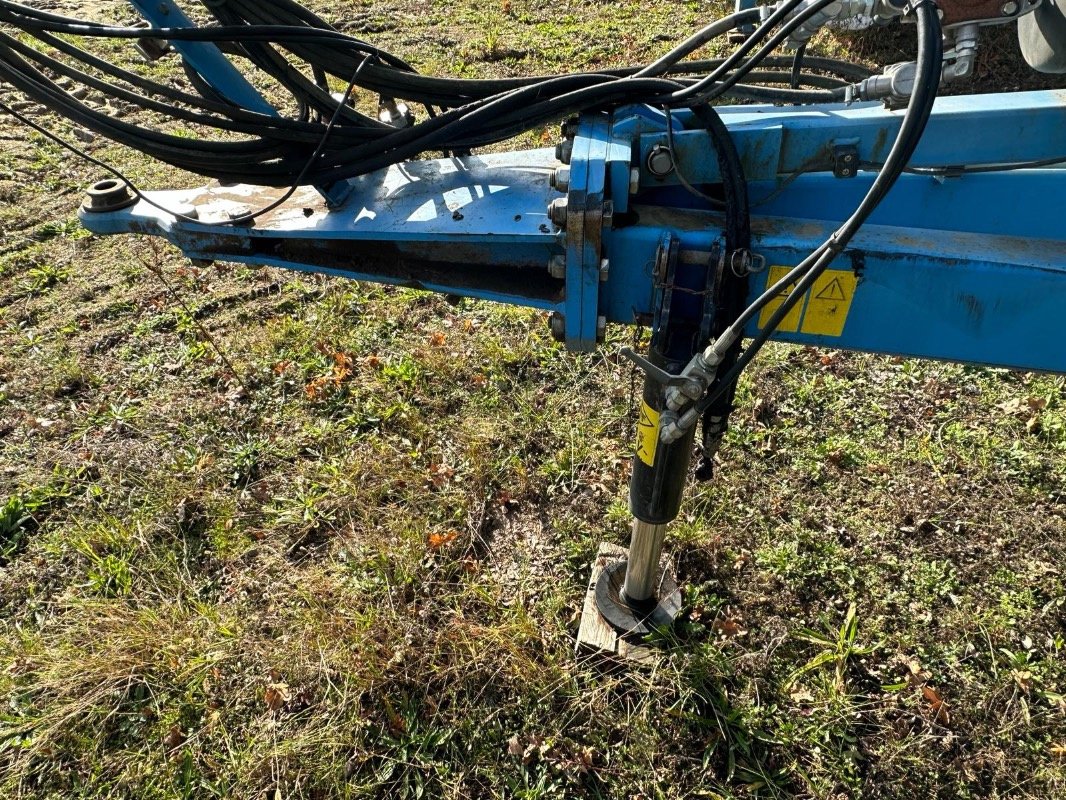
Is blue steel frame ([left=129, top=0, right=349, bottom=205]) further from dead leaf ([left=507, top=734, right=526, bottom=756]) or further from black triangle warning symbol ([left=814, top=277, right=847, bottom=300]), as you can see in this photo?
dead leaf ([left=507, top=734, right=526, bottom=756])

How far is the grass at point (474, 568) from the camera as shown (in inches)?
91.0

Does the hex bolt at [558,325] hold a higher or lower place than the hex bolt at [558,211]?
lower

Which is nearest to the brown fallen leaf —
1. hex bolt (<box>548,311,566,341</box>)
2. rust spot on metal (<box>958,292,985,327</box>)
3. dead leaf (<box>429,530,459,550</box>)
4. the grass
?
the grass

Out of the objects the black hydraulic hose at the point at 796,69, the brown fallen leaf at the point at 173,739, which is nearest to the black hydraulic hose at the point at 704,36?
the black hydraulic hose at the point at 796,69

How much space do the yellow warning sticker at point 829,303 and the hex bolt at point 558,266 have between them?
509mm

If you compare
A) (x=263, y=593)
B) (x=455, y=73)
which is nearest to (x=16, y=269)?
(x=263, y=593)

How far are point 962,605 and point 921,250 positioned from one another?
1893mm

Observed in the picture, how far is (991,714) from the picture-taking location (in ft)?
7.64

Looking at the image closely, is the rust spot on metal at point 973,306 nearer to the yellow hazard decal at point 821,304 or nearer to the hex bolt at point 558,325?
the yellow hazard decal at point 821,304

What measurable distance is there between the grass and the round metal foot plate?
89 mm

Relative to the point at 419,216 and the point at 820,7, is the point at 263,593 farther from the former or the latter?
the point at 820,7

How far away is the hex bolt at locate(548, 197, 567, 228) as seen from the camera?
1.40 meters

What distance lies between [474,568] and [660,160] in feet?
6.22

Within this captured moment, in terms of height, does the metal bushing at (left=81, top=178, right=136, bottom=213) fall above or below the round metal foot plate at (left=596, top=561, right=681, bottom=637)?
above
